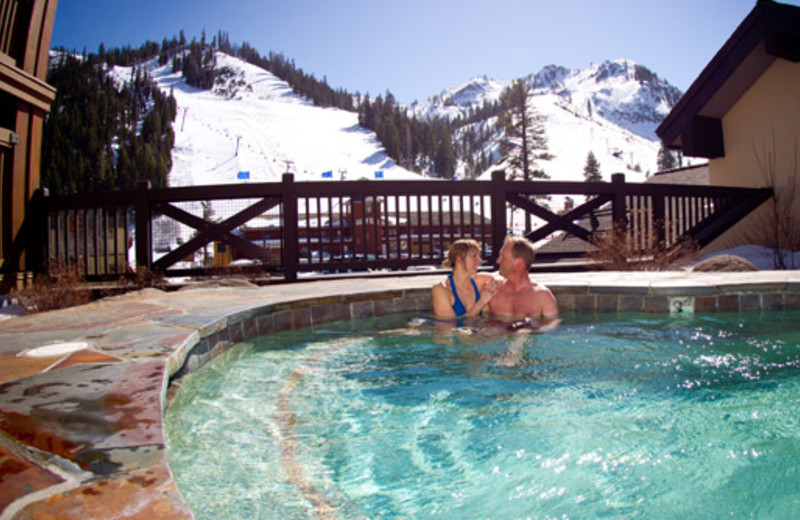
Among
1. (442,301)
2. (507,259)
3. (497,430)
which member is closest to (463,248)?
(507,259)

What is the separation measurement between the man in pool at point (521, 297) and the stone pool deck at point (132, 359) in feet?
1.52

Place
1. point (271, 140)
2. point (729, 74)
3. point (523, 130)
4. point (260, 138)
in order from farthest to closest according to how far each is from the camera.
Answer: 1. point (271, 140)
2. point (260, 138)
3. point (523, 130)
4. point (729, 74)

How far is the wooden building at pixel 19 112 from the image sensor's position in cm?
635

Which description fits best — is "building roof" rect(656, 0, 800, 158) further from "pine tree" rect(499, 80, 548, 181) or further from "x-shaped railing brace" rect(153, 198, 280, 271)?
"pine tree" rect(499, 80, 548, 181)

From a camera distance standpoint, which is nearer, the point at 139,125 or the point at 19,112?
the point at 19,112

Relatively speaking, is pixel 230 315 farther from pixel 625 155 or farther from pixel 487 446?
pixel 625 155

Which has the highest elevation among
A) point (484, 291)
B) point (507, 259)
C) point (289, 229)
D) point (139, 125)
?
point (139, 125)

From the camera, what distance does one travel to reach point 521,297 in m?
4.29

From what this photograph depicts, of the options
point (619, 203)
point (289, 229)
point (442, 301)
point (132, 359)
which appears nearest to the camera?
point (132, 359)

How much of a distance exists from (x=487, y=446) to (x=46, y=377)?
1.62 m

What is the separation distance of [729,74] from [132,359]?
10450 mm

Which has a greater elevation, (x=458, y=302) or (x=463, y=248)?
(x=463, y=248)

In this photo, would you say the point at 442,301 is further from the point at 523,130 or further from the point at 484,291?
the point at 523,130

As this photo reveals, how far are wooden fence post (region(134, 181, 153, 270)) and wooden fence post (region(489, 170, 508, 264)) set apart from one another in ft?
14.5
